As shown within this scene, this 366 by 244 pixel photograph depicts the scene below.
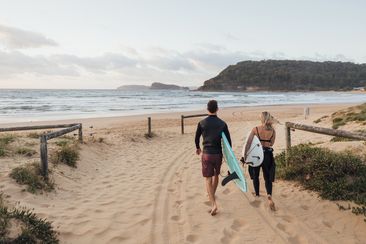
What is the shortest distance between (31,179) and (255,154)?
4.44m

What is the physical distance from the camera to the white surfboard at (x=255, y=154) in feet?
21.1

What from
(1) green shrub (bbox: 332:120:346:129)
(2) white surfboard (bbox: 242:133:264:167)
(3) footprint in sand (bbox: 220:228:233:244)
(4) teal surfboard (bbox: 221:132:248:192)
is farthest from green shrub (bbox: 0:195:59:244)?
(1) green shrub (bbox: 332:120:346:129)

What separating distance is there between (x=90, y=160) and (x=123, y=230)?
5.42 metres

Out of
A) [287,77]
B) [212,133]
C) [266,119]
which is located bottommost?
[212,133]

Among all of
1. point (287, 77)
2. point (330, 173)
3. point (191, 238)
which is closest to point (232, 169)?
point (191, 238)

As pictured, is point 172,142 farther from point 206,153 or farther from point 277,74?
point 277,74

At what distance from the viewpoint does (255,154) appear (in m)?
6.48

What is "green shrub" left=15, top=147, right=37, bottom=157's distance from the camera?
29.8 ft

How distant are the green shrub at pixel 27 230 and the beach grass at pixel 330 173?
4.81m

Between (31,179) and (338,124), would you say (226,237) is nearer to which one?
(31,179)

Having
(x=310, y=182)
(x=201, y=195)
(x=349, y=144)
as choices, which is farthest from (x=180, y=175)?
(x=349, y=144)

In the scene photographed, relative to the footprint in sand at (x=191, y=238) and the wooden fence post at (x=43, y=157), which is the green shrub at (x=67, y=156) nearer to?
the wooden fence post at (x=43, y=157)

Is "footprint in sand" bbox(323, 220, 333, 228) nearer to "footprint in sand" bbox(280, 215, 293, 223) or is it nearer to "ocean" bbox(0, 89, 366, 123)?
"footprint in sand" bbox(280, 215, 293, 223)

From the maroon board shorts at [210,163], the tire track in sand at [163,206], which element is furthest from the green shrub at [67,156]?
the maroon board shorts at [210,163]
